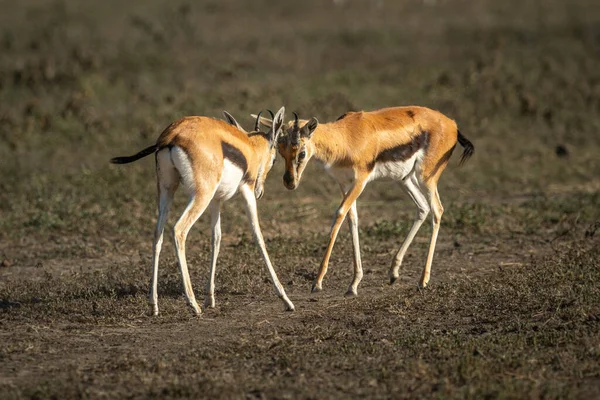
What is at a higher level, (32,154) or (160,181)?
(160,181)

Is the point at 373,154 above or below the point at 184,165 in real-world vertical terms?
below

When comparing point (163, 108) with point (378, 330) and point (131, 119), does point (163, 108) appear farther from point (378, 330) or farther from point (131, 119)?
point (378, 330)

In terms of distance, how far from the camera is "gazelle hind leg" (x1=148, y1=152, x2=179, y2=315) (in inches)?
276

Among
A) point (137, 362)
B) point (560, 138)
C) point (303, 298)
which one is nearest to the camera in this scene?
point (137, 362)

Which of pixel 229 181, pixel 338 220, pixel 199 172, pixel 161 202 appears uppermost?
pixel 199 172

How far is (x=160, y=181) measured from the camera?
282 inches

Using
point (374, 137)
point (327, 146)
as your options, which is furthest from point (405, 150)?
point (327, 146)

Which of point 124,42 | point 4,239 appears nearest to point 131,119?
point 4,239

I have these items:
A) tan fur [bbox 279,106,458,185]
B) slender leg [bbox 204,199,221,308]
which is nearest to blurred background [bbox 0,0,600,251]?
slender leg [bbox 204,199,221,308]

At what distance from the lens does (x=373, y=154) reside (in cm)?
805

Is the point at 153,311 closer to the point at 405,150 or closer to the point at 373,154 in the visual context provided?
the point at 373,154

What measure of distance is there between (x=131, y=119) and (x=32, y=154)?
2241 mm

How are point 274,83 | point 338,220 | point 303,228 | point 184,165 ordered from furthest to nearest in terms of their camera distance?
point 274,83 < point 303,228 < point 338,220 < point 184,165

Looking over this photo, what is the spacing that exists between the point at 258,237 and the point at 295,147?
92cm
